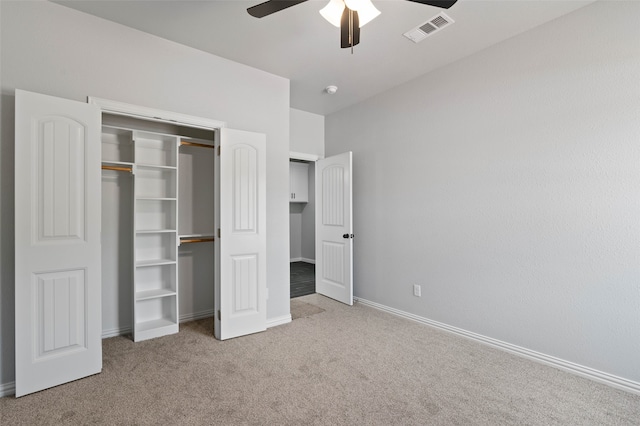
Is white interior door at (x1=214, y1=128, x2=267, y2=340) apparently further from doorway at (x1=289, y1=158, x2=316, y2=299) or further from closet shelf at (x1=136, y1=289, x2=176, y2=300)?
doorway at (x1=289, y1=158, x2=316, y2=299)

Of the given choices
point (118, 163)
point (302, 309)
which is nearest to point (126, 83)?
point (118, 163)

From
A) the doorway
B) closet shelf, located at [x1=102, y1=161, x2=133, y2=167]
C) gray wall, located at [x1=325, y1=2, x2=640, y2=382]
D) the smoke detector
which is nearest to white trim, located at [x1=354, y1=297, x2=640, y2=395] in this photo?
gray wall, located at [x1=325, y1=2, x2=640, y2=382]

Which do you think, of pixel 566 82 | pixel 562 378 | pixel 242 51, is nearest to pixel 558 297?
pixel 562 378

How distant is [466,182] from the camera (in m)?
3.06

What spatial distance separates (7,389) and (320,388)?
2.18 meters

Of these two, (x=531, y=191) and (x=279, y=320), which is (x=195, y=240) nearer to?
(x=279, y=320)

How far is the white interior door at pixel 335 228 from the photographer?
4105 millimetres

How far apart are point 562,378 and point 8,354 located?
409 cm

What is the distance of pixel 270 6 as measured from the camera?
181cm

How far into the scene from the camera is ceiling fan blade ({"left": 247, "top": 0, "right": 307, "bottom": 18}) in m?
1.76

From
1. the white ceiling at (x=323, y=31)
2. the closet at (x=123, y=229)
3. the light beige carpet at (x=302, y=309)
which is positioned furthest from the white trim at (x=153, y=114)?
the light beige carpet at (x=302, y=309)

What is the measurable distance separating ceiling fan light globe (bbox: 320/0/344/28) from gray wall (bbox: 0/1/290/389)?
4.99 ft

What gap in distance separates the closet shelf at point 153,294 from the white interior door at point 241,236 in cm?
53

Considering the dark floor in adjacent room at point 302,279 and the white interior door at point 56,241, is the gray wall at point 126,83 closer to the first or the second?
the white interior door at point 56,241
